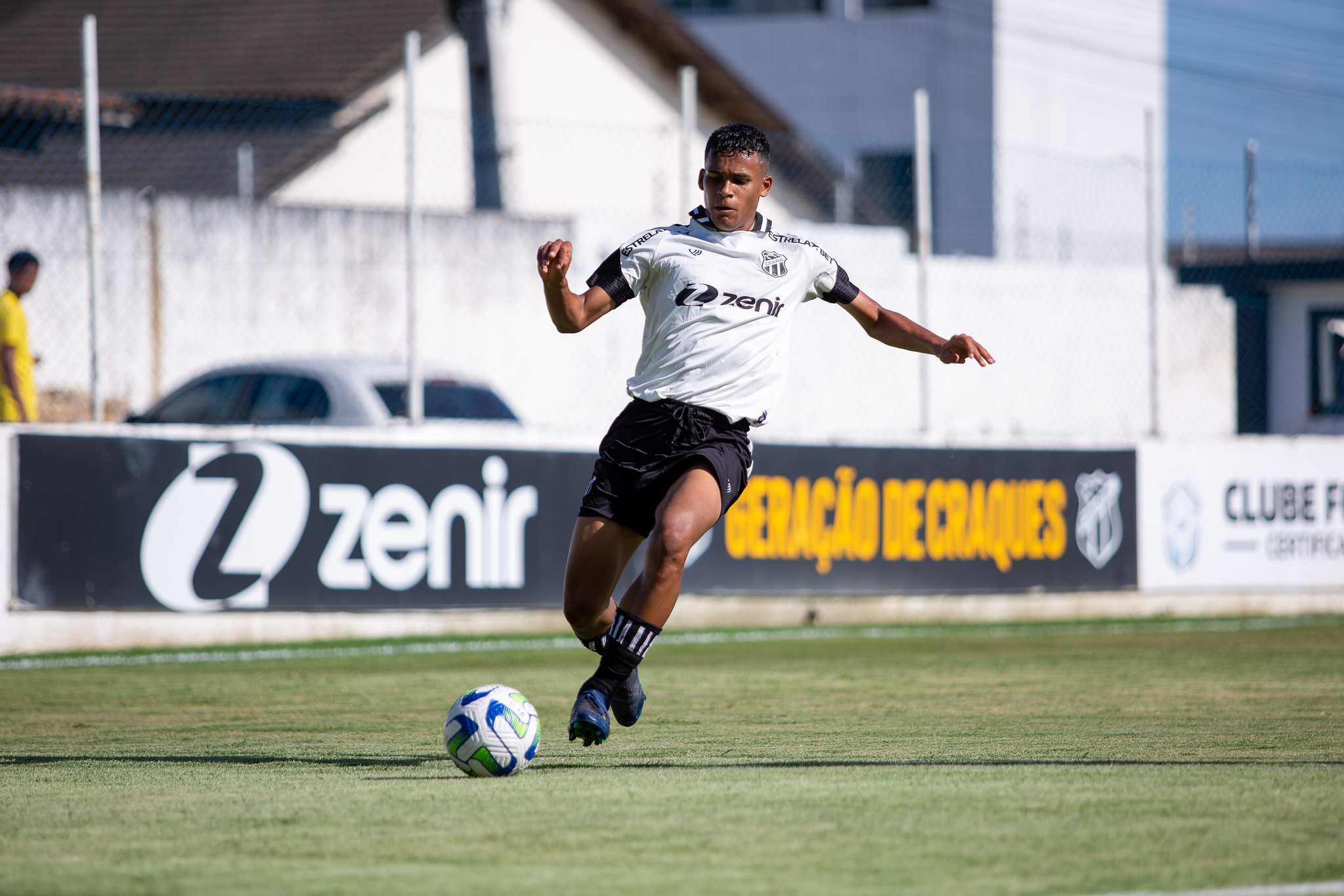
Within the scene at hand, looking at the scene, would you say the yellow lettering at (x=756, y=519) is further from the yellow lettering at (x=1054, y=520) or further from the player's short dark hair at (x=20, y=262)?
the player's short dark hair at (x=20, y=262)

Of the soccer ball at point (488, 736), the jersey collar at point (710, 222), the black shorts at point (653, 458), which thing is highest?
the jersey collar at point (710, 222)

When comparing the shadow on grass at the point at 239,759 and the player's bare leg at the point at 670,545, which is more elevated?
the player's bare leg at the point at 670,545

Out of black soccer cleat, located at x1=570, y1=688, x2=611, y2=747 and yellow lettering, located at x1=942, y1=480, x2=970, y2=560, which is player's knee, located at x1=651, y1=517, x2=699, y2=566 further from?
yellow lettering, located at x1=942, y1=480, x2=970, y2=560

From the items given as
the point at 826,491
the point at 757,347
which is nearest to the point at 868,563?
the point at 826,491

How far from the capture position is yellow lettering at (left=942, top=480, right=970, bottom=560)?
14.0 metres

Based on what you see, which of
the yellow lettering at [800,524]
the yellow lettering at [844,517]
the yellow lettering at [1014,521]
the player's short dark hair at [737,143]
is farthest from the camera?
the yellow lettering at [1014,521]

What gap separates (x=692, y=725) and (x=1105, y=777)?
2.22 m

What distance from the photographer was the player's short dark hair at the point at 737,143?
645 centimetres

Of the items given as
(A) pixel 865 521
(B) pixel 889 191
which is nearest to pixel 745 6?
(B) pixel 889 191

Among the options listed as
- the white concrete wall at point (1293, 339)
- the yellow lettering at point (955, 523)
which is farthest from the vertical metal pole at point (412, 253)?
the white concrete wall at point (1293, 339)

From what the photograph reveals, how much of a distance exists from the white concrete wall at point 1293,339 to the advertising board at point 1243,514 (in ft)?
21.7

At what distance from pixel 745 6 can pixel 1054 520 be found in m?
25.0

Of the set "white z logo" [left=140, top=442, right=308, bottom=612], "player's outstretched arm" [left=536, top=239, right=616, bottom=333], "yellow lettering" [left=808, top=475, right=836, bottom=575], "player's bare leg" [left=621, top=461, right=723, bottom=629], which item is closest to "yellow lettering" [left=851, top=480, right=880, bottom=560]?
"yellow lettering" [left=808, top=475, right=836, bottom=575]

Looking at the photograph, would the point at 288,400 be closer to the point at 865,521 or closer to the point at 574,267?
the point at 865,521
